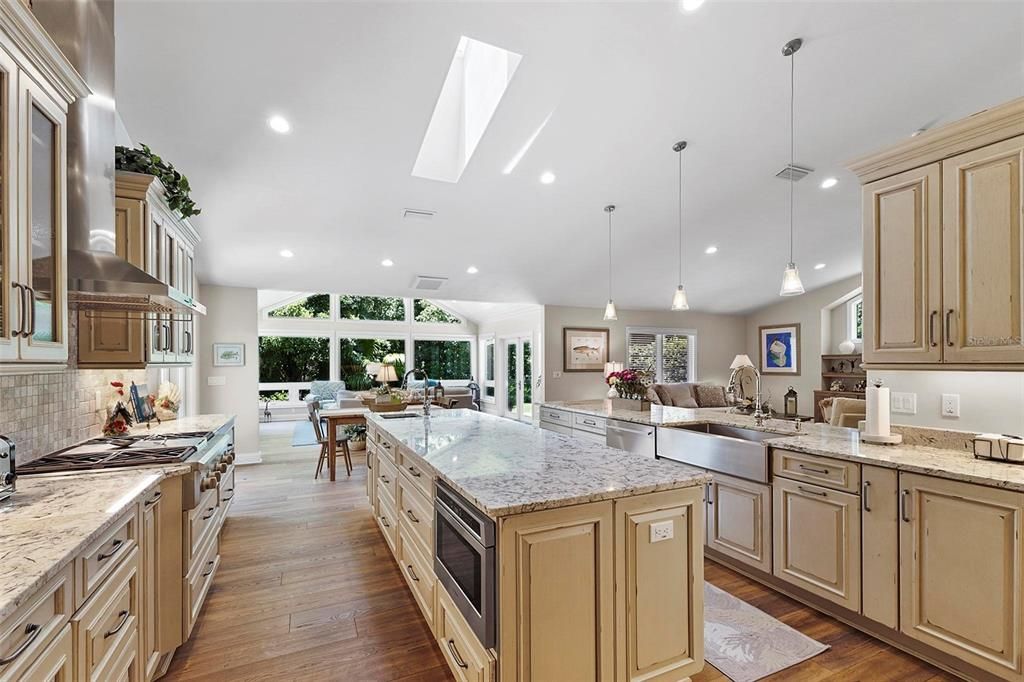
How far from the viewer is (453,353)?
11.9 m

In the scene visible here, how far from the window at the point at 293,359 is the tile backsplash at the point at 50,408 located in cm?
800

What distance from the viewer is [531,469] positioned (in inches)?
75.0

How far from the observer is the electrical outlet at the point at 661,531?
165 cm

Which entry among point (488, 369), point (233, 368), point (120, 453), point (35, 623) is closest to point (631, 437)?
point (120, 453)

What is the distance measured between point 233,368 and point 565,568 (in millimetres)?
5760

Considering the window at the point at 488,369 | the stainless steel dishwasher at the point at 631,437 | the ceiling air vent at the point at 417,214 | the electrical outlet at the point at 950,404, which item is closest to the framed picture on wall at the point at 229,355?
the ceiling air vent at the point at 417,214

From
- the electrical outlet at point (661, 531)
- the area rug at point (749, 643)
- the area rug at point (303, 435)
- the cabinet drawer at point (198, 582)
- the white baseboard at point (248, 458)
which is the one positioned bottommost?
the area rug at point (303, 435)

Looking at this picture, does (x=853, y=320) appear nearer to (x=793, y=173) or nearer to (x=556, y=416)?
(x=793, y=173)

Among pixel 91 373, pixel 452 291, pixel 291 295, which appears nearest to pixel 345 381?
pixel 291 295

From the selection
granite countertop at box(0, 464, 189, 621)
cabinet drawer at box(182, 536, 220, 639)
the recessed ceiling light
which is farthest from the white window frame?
granite countertop at box(0, 464, 189, 621)

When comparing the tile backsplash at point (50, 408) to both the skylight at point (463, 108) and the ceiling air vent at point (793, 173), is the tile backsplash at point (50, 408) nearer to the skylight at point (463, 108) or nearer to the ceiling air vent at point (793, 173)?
the skylight at point (463, 108)

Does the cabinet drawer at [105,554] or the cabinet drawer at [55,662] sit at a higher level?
the cabinet drawer at [105,554]

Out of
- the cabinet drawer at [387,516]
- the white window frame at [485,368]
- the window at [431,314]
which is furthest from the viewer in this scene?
the window at [431,314]

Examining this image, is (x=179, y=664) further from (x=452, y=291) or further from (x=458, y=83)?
(x=452, y=291)
